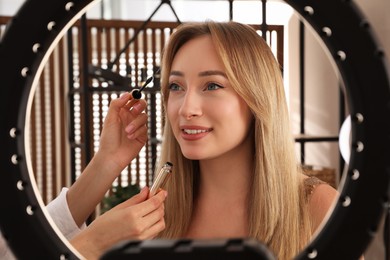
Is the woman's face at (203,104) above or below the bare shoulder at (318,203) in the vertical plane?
above

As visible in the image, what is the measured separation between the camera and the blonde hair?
746 millimetres

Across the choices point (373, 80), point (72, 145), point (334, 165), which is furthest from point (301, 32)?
point (373, 80)

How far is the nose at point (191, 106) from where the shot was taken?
2.05ft

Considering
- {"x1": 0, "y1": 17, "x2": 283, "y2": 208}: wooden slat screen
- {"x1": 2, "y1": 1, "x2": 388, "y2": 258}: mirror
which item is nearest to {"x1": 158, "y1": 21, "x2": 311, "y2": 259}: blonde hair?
{"x1": 2, "y1": 1, "x2": 388, "y2": 258}: mirror

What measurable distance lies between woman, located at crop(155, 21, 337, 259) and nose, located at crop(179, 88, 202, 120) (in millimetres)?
15

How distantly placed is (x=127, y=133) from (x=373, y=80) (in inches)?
20.2

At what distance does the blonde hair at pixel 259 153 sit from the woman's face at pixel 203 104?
0.02 meters

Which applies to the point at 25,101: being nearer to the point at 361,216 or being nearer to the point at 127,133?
the point at 361,216

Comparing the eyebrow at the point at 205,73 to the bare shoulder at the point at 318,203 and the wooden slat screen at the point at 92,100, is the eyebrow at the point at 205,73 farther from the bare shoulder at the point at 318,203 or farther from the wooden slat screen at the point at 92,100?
the wooden slat screen at the point at 92,100

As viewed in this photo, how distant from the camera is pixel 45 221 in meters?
0.26

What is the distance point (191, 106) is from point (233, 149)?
18cm

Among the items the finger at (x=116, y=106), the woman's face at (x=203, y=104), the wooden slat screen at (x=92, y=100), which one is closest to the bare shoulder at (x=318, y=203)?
the woman's face at (x=203, y=104)

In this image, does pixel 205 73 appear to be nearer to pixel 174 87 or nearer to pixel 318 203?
pixel 174 87

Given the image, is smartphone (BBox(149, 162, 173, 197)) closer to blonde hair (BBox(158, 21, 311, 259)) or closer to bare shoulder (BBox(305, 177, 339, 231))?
blonde hair (BBox(158, 21, 311, 259))
